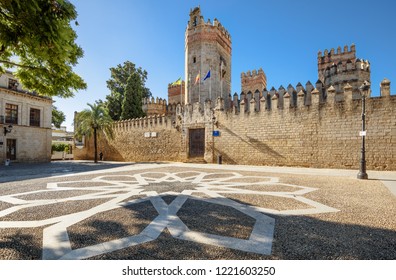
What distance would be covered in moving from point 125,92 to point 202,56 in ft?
41.3

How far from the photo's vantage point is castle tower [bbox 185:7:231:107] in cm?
2673

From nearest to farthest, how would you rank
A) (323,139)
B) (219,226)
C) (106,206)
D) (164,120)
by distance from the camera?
(219,226) < (106,206) < (323,139) < (164,120)

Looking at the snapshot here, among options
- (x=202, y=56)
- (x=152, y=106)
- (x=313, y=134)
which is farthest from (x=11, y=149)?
(x=313, y=134)

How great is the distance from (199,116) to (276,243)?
1646cm

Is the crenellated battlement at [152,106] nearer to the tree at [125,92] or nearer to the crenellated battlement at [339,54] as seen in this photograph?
the tree at [125,92]

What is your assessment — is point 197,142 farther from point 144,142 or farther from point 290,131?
point 290,131

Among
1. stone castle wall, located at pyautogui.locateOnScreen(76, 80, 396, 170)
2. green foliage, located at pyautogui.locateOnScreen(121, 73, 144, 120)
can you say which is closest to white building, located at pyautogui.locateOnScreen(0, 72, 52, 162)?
green foliage, located at pyautogui.locateOnScreen(121, 73, 144, 120)

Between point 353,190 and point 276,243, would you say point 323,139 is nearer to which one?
point 353,190

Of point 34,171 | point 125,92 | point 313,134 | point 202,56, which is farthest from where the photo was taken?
point 125,92

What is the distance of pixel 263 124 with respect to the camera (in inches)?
607

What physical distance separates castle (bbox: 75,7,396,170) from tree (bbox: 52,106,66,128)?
1145cm

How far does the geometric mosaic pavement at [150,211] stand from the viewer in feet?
9.37
